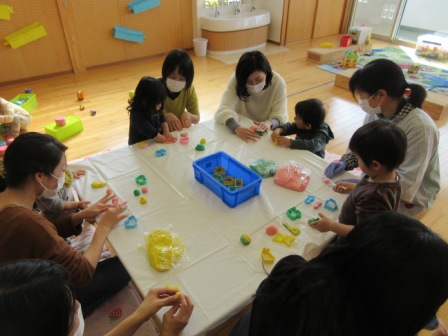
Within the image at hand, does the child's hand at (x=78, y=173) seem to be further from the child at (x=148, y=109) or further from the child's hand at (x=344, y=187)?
the child's hand at (x=344, y=187)

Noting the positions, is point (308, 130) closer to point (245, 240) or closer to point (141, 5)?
point (245, 240)

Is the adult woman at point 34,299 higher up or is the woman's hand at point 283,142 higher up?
the adult woman at point 34,299

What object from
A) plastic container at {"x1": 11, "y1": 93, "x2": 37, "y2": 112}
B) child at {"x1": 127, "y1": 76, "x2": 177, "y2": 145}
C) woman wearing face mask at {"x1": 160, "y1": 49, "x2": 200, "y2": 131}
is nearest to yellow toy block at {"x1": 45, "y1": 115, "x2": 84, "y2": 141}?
plastic container at {"x1": 11, "y1": 93, "x2": 37, "y2": 112}

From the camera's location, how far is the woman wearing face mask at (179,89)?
2.02m

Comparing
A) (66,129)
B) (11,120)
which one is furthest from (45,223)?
(11,120)

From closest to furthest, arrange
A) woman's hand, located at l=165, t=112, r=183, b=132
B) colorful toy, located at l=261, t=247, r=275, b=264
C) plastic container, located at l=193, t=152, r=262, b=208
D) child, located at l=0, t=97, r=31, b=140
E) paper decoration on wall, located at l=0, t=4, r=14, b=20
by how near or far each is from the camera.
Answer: colorful toy, located at l=261, t=247, r=275, b=264, plastic container, located at l=193, t=152, r=262, b=208, woman's hand, located at l=165, t=112, r=183, b=132, child, located at l=0, t=97, r=31, b=140, paper decoration on wall, located at l=0, t=4, r=14, b=20

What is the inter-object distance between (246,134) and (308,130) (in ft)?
1.32

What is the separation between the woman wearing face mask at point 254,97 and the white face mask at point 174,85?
30 cm

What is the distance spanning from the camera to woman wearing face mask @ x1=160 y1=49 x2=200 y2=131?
2.02m

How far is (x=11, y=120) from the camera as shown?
296cm

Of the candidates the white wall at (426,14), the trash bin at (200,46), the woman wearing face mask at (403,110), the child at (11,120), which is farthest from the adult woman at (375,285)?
the white wall at (426,14)

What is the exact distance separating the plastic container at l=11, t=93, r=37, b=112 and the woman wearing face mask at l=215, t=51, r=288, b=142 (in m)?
2.57

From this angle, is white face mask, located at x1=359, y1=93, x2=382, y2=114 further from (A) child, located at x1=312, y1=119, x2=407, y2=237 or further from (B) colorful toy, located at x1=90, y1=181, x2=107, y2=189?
(B) colorful toy, located at x1=90, y1=181, x2=107, y2=189

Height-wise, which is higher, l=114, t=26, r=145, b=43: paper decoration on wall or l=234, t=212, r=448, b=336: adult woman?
l=234, t=212, r=448, b=336: adult woman
